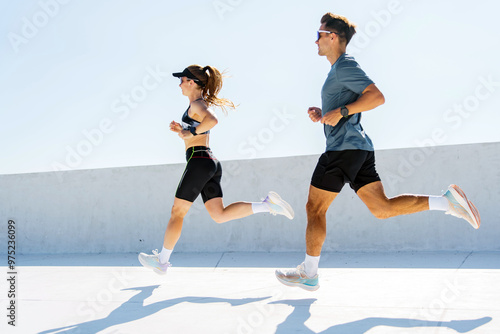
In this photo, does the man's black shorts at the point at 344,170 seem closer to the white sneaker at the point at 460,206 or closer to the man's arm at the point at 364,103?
the man's arm at the point at 364,103

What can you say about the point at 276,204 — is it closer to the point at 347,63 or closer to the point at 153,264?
the point at 153,264

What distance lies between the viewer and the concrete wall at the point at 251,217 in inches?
199

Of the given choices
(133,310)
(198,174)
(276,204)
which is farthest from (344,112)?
(133,310)

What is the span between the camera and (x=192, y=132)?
10.9ft

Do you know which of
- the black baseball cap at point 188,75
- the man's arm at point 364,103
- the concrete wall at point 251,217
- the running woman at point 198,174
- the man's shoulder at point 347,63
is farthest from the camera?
the concrete wall at point 251,217

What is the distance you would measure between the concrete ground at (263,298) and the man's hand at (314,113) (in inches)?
43.4

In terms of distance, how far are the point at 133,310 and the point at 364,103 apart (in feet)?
5.75

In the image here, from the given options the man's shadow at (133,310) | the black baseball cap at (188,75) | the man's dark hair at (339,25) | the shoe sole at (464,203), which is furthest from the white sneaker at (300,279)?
the black baseball cap at (188,75)

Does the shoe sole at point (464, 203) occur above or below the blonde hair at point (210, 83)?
below

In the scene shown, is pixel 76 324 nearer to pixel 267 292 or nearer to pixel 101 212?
pixel 267 292

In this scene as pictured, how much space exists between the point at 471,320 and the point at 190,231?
408 cm

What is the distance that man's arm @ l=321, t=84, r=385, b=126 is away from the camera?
103 inches

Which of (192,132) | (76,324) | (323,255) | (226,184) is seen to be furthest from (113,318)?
(226,184)

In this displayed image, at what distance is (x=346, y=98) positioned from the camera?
275 centimetres
